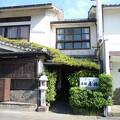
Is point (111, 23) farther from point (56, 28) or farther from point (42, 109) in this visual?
point (42, 109)

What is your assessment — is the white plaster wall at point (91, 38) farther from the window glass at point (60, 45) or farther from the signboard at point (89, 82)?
the signboard at point (89, 82)

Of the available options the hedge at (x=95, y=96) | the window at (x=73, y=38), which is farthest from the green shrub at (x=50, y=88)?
the window at (x=73, y=38)

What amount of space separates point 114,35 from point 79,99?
24.4ft

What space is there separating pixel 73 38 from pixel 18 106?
26.4 ft

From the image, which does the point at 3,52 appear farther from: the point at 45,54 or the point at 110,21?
the point at 110,21

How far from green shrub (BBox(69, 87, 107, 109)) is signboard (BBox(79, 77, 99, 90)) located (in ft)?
1.49

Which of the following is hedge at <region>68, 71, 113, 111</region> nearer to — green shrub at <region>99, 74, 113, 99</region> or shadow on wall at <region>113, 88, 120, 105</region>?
green shrub at <region>99, 74, 113, 99</region>

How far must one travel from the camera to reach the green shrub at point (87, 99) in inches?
590

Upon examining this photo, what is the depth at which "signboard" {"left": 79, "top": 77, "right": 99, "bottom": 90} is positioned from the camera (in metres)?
15.6

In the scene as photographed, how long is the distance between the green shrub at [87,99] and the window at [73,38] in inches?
263

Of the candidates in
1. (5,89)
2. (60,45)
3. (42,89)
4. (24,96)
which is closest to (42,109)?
(42,89)

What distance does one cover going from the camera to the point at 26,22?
72.2ft

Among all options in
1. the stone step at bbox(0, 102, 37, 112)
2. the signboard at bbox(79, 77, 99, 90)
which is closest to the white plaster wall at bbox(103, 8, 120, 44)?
the signboard at bbox(79, 77, 99, 90)

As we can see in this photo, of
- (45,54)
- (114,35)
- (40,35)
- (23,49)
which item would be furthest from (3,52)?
(114,35)
